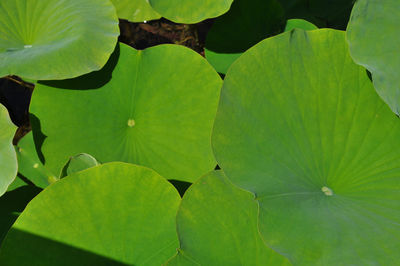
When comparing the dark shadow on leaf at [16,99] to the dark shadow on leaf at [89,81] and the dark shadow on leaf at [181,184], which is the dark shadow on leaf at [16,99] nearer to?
the dark shadow on leaf at [89,81]

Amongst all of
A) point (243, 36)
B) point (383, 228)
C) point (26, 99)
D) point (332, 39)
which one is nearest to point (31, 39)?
point (26, 99)

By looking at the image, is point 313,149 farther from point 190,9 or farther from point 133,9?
point 133,9

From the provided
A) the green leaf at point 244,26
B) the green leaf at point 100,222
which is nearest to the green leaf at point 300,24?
the green leaf at point 244,26

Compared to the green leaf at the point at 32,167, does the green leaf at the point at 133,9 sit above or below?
above

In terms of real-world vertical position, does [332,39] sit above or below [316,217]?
above

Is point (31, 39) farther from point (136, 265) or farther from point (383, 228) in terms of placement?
point (383, 228)

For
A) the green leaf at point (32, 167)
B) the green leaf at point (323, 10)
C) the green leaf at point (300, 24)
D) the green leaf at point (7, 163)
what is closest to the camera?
the green leaf at point (7, 163)
